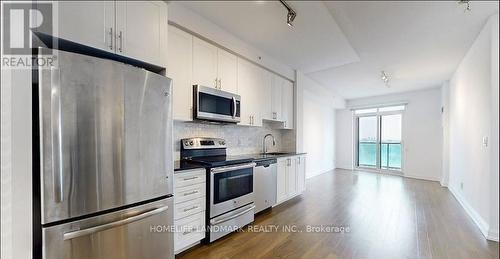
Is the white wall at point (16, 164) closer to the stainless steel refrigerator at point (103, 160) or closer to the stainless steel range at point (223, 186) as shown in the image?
the stainless steel refrigerator at point (103, 160)

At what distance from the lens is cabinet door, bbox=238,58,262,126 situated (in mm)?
3340

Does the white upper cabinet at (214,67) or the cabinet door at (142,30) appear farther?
the white upper cabinet at (214,67)

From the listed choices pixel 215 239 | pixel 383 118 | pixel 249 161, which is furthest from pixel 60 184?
pixel 383 118

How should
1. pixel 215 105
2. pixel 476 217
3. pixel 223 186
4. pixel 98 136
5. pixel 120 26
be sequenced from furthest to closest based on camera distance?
pixel 476 217 → pixel 215 105 → pixel 223 186 → pixel 120 26 → pixel 98 136

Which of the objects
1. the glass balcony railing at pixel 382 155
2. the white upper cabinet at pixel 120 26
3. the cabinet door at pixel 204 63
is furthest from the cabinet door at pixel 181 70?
the glass balcony railing at pixel 382 155

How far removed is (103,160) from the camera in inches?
58.6

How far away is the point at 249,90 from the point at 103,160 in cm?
238

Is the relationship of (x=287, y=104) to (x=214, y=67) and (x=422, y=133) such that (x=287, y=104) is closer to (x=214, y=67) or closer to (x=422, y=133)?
(x=214, y=67)

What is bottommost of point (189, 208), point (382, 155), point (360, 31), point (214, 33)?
point (382, 155)

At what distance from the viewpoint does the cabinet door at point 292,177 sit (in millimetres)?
3974

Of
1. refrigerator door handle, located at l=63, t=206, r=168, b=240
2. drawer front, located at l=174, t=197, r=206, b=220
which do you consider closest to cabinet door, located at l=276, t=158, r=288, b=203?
drawer front, located at l=174, t=197, r=206, b=220

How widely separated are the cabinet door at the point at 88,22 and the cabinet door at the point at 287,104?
10.3 ft

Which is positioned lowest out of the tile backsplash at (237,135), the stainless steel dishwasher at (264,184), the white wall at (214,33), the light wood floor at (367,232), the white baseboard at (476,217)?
the light wood floor at (367,232)

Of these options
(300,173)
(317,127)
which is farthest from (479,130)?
(317,127)
